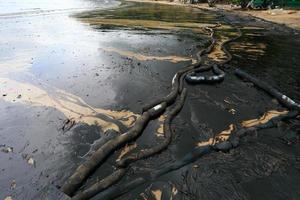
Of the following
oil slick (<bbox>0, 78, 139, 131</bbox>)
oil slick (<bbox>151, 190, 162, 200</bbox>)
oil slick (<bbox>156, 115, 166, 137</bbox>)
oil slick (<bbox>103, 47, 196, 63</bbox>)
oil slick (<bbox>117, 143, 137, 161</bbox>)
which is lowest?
oil slick (<bbox>103, 47, 196, 63</bbox>)

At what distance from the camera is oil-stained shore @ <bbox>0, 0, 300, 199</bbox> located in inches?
289

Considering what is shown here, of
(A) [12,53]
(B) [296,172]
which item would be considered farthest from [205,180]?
(A) [12,53]

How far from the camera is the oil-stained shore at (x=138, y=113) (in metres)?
7.33

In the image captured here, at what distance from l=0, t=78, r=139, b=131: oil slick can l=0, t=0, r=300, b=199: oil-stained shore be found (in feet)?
0.13

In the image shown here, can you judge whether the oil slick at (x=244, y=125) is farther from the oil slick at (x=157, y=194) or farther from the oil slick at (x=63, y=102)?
the oil slick at (x=63, y=102)

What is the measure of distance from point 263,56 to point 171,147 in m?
13.1

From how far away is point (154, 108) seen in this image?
10.9 metres

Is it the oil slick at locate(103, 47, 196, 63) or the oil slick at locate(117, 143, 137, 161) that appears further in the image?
the oil slick at locate(103, 47, 196, 63)

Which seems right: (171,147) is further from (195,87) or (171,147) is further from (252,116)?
(195,87)

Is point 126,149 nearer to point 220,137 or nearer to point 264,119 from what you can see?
point 220,137

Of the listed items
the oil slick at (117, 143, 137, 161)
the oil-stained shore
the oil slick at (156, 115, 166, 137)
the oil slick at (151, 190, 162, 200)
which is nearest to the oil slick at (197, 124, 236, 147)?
the oil-stained shore

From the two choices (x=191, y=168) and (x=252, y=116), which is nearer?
(x=191, y=168)

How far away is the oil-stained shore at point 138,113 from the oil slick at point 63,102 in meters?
0.04

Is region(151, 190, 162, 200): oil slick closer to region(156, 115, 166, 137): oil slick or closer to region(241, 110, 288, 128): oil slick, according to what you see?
region(156, 115, 166, 137): oil slick
